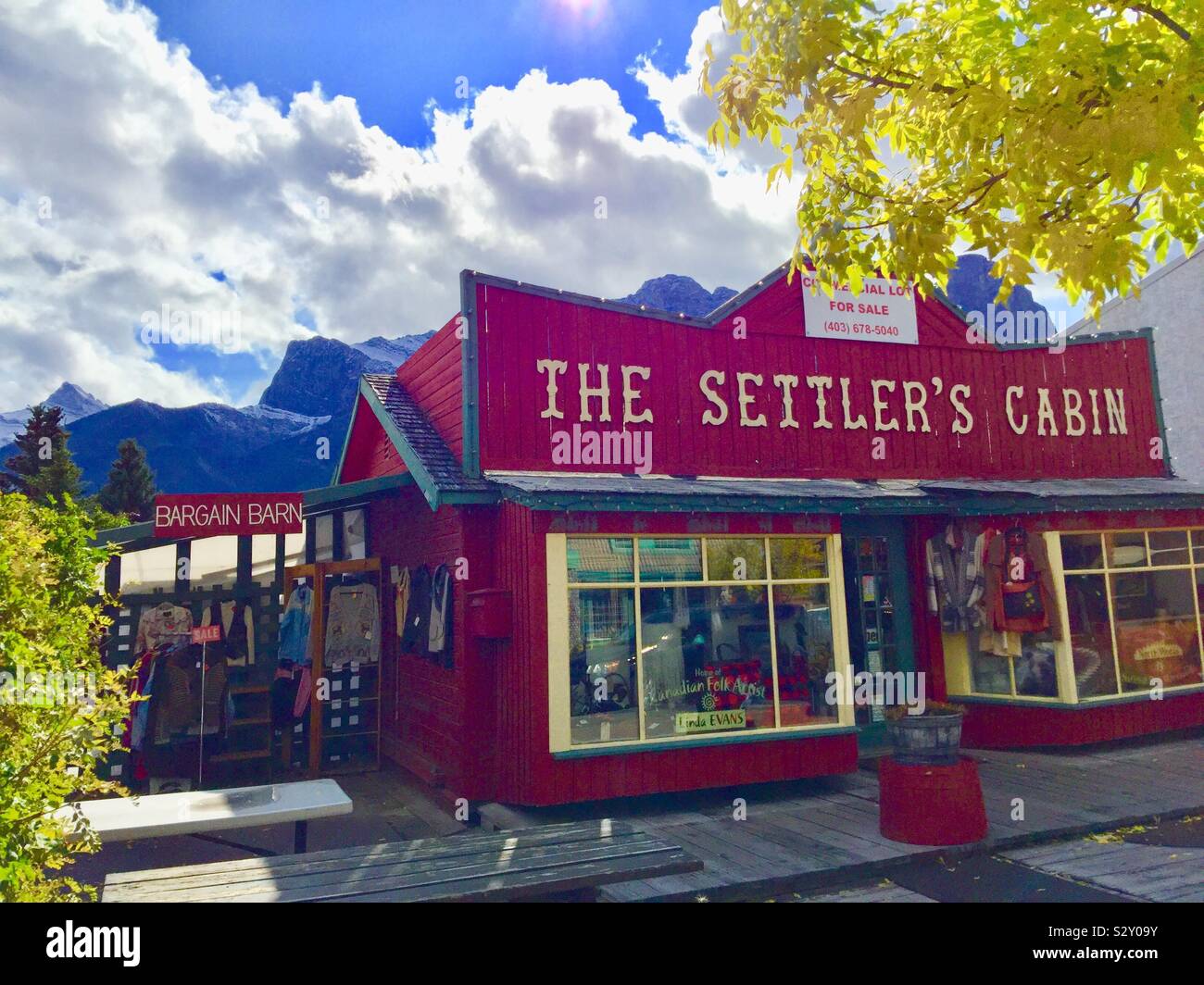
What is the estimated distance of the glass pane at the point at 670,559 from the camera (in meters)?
8.97

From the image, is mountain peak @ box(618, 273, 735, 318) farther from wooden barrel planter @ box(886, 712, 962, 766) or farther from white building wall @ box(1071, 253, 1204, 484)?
wooden barrel planter @ box(886, 712, 962, 766)

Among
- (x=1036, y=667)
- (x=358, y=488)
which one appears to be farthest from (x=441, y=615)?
(x=1036, y=667)

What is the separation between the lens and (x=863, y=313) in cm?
1202

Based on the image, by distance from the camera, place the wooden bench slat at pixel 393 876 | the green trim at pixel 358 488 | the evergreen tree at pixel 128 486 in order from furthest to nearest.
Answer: the evergreen tree at pixel 128 486 < the green trim at pixel 358 488 < the wooden bench slat at pixel 393 876

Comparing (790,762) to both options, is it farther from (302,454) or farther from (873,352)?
(302,454)

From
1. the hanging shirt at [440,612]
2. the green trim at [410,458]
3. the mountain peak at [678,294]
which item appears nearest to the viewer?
the green trim at [410,458]

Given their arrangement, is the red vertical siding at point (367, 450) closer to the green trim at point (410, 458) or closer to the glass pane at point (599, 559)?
the green trim at point (410, 458)

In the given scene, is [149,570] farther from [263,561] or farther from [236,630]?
[236,630]

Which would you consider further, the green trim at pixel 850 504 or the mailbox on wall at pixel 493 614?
the mailbox on wall at pixel 493 614

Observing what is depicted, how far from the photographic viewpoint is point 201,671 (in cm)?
1038

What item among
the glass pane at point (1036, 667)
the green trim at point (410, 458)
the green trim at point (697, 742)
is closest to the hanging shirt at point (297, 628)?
the green trim at point (410, 458)

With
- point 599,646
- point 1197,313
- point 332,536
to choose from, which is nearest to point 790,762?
point 599,646

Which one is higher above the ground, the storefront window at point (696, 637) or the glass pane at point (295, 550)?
the glass pane at point (295, 550)

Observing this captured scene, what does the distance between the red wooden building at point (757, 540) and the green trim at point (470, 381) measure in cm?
3
